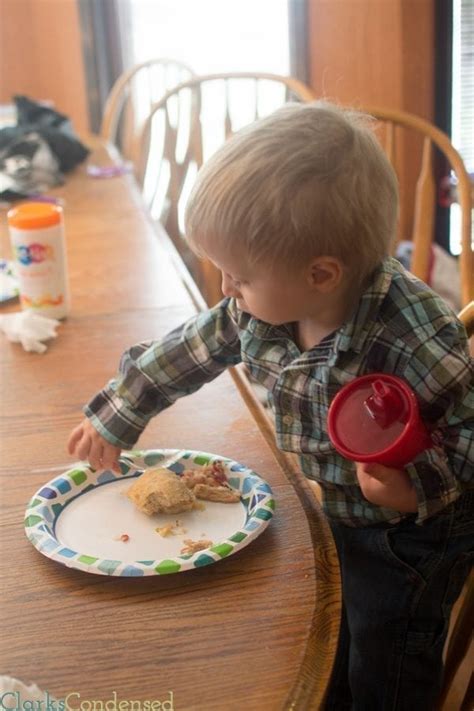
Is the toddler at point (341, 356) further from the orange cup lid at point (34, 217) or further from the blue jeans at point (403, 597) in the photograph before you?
the orange cup lid at point (34, 217)

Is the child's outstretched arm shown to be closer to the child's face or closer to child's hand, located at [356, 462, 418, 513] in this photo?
the child's face

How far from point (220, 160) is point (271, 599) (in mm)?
412

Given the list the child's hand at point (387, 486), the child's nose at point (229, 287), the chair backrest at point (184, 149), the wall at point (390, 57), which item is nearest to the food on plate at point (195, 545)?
the child's hand at point (387, 486)

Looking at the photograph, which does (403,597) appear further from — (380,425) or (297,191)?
(297,191)

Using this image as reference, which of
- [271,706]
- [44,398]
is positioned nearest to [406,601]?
[271,706]

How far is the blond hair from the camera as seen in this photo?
2.98 feet

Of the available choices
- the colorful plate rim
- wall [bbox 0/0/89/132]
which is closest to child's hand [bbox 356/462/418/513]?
the colorful plate rim

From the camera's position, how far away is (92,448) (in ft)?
3.50

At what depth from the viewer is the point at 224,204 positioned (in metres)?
0.92

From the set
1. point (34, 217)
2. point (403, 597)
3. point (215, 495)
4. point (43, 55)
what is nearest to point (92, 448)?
point (215, 495)

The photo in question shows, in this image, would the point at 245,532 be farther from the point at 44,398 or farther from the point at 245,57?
the point at 245,57

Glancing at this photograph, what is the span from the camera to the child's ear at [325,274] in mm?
946

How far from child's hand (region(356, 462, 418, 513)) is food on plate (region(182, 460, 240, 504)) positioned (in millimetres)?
156

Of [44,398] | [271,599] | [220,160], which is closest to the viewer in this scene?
[271,599]
